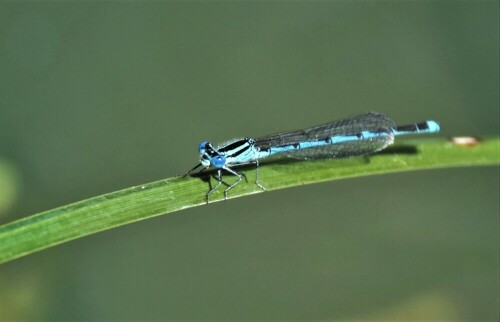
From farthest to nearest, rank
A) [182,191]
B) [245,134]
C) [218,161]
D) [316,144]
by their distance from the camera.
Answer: [245,134]
[316,144]
[218,161]
[182,191]

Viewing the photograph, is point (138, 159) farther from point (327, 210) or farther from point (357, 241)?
point (357, 241)

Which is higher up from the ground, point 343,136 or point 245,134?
point 245,134

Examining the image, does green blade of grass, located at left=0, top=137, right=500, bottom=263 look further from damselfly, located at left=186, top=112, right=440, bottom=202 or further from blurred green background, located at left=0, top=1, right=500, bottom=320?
blurred green background, located at left=0, top=1, right=500, bottom=320

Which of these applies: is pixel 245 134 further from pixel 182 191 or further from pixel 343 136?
pixel 182 191

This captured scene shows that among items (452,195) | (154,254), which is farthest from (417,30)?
(154,254)

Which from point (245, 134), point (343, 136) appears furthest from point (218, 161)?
point (245, 134)

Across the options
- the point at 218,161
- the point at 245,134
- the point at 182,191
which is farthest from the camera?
the point at 245,134

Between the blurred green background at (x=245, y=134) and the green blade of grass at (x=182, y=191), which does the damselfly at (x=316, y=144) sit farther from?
the blurred green background at (x=245, y=134)

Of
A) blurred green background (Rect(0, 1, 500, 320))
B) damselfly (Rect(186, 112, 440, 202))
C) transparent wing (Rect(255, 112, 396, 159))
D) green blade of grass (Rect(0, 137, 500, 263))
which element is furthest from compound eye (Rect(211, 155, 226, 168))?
blurred green background (Rect(0, 1, 500, 320))
